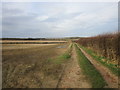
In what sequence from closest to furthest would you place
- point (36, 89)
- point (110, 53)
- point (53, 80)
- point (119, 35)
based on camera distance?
point (36, 89)
point (53, 80)
point (119, 35)
point (110, 53)

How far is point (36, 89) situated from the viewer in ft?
16.6

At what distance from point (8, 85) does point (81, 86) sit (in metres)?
3.40

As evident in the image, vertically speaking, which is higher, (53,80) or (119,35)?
(119,35)

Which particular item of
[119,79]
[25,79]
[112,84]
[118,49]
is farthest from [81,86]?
[118,49]

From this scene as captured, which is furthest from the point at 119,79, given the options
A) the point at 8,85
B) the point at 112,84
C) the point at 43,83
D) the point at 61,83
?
the point at 8,85

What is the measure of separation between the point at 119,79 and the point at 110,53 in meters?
5.68

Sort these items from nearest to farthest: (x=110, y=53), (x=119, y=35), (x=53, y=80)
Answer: (x=53, y=80) → (x=119, y=35) → (x=110, y=53)

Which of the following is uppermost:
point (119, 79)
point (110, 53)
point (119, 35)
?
point (119, 35)

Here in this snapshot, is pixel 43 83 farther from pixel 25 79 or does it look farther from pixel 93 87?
pixel 93 87

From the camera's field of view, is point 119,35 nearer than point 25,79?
No

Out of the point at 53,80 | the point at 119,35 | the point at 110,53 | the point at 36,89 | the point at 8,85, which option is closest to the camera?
the point at 36,89

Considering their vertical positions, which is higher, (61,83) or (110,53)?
(110,53)

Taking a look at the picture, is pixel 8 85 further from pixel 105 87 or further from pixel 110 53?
pixel 110 53

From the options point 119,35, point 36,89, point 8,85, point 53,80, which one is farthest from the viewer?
point 119,35
